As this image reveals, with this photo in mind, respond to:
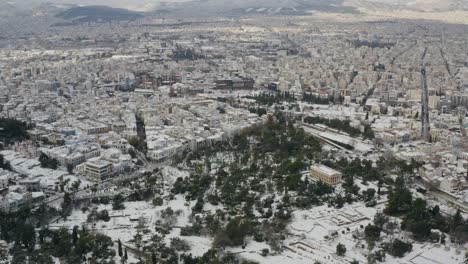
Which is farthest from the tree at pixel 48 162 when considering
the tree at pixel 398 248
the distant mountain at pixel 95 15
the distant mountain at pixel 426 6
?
the distant mountain at pixel 426 6

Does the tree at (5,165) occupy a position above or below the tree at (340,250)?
above

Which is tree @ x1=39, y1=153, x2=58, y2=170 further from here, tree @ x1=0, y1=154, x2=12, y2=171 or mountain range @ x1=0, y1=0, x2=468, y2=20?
mountain range @ x1=0, y1=0, x2=468, y2=20

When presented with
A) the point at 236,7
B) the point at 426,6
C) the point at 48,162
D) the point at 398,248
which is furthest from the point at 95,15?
the point at 398,248

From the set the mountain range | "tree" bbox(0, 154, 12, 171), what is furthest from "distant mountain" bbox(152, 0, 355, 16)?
"tree" bbox(0, 154, 12, 171)

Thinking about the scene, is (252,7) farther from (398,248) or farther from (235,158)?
(398,248)

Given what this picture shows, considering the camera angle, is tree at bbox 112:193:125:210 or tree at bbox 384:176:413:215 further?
tree at bbox 112:193:125:210

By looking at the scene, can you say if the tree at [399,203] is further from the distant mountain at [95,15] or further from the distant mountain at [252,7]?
the distant mountain at [252,7]

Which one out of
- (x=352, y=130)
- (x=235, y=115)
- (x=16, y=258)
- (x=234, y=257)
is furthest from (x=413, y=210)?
(x=235, y=115)
